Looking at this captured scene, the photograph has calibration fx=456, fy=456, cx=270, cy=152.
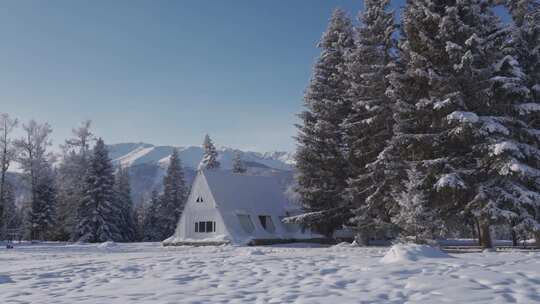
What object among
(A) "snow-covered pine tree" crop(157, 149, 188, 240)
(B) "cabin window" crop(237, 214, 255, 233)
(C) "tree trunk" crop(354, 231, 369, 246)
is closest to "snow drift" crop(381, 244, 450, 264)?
(C) "tree trunk" crop(354, 231, 369, 246)

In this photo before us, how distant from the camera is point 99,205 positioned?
54.2 meters

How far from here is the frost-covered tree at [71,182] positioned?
56781 millimetres

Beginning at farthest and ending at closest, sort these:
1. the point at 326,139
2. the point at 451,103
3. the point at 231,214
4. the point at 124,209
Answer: the point at 124,209
the point at 231,214
the point at 326,139
the point at 451,103

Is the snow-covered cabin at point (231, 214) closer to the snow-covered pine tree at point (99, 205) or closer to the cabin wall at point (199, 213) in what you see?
the cabin wall at point (199, 213)

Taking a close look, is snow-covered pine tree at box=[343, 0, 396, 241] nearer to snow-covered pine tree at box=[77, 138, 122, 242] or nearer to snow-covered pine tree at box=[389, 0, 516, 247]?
snow-covered pine tree at box=[389, 0, 516, 247]

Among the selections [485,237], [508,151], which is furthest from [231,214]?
[508,151]

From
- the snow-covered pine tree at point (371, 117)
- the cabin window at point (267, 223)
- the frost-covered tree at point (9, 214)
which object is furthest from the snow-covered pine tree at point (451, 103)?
the frost-covered tree at point (9, 214)

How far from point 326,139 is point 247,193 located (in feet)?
43.3

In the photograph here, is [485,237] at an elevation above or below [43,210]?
below

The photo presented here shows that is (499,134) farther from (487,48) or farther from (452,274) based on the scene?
(452,274)

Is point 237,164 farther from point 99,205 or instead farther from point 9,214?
point 9,214

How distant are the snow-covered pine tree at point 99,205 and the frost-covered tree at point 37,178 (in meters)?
8.87

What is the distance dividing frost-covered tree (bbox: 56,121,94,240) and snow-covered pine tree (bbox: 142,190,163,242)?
415 inches

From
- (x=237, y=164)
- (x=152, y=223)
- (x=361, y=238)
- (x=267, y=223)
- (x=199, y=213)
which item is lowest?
(x=361, y=238)
